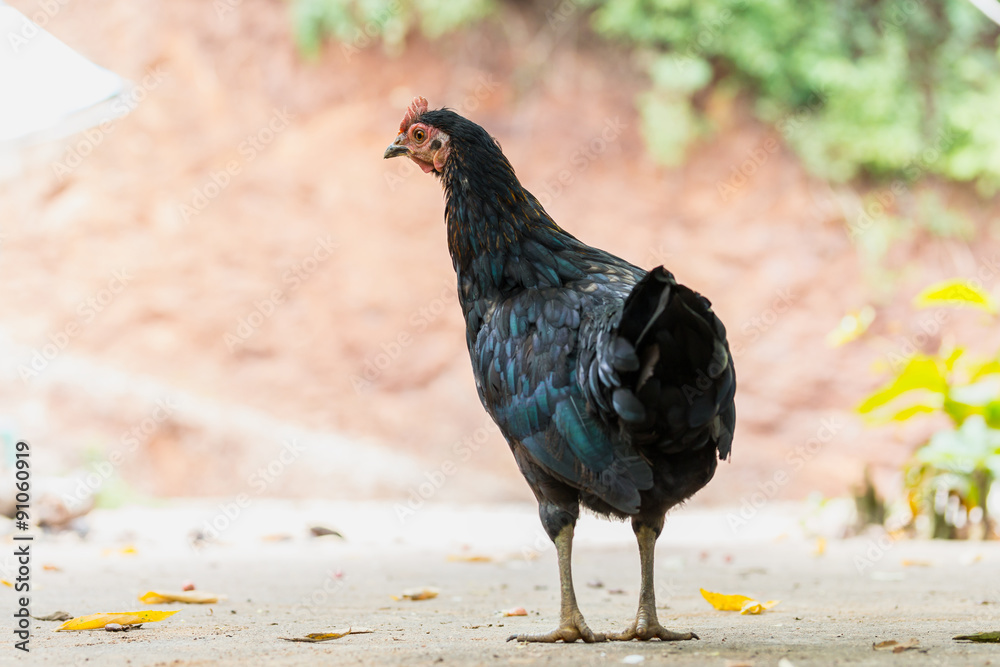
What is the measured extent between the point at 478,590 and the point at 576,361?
77.4 inches

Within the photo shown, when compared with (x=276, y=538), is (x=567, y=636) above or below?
below

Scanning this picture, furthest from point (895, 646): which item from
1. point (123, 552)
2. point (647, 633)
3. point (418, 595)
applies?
point (123, 552)

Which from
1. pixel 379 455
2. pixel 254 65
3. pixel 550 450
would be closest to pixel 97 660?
pixel 550 450

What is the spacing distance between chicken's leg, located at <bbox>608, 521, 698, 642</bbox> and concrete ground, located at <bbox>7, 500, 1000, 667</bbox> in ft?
0.39

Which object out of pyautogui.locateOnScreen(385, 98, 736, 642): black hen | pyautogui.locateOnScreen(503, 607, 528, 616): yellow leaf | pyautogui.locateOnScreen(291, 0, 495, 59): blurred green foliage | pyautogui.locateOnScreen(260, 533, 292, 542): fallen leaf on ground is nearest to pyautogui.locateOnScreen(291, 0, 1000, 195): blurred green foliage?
pyautogui.locateOnScreen(291, 0, 495, 59): blurred green foliage

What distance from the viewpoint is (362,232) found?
35.2ft

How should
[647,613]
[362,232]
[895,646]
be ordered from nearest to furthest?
[895,646] < [647,613] < [362,232]

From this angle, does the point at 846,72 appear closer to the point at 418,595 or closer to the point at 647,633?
the point at 418,595

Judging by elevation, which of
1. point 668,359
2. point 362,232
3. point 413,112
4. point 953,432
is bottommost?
point 668,359

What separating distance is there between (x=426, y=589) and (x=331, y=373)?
22.9 ft

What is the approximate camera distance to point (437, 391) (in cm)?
1073

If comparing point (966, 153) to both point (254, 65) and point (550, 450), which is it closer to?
point (254, 65)

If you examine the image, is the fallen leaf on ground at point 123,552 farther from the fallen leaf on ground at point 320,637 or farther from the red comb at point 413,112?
the red comb at point 413,112

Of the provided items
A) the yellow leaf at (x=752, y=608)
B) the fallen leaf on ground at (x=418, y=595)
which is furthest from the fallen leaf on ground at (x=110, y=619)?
the yellow leaf at (x=752, y=608)
